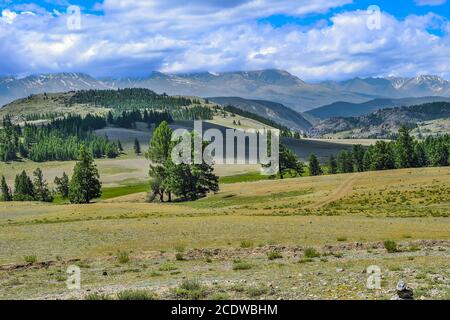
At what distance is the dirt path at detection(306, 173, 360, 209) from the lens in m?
78.7

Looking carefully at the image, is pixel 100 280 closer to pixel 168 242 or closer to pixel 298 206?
pixel 168 242

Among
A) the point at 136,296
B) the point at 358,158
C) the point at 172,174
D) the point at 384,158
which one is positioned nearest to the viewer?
the point at 136,296

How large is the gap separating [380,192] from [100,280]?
6898 centimetres

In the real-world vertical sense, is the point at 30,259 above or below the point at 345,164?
below

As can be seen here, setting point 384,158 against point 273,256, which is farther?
point 384,158

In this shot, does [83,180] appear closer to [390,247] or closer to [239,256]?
[239,256]

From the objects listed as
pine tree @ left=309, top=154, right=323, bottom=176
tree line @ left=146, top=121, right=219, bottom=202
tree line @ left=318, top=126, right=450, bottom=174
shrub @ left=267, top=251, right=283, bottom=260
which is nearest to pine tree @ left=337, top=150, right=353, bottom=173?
tree line @ left=318, top=126, right=450, bottom=174

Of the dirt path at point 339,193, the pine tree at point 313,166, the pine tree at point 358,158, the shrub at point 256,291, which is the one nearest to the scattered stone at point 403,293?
the shrub at point 256,291

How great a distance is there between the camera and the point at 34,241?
137ft

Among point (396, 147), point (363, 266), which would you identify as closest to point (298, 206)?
point (363, 266)

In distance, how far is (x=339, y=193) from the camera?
88.9 metres

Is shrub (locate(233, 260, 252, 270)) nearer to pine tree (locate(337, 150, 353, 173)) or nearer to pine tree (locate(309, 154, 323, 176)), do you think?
pine tree (locate(309, 154, 323, 176))

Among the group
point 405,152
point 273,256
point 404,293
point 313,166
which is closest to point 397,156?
point 405,152
